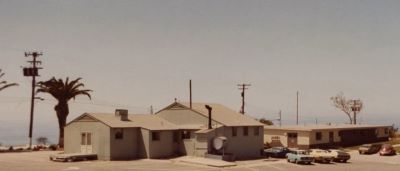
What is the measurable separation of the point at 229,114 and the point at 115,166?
19121mm

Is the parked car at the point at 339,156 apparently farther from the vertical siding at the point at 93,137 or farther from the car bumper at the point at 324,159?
the vertical siding at the point at 93,137

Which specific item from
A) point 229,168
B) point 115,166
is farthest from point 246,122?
point 115,166

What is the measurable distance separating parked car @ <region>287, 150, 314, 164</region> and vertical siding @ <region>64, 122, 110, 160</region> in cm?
1768

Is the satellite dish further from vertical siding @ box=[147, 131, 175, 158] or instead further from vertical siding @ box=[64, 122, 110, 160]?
vertical siding @ box=[64, 122, 110, 160]

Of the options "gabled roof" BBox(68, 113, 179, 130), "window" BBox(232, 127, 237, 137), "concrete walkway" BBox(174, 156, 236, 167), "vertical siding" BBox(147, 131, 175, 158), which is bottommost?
"concrete walkway" BBox(174, 156, 236, 167)

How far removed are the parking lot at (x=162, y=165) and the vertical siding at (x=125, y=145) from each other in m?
2.51

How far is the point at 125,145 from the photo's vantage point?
55.9m

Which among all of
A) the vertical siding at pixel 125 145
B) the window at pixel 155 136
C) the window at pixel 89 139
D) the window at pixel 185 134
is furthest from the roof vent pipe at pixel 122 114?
the window at pixel 185 134

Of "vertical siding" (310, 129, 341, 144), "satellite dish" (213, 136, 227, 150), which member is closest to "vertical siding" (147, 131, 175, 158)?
"satellite dish" (213, 136, 227, 150)

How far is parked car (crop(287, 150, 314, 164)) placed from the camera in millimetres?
52781

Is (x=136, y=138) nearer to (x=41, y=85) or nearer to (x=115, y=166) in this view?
(x=115, y=166)

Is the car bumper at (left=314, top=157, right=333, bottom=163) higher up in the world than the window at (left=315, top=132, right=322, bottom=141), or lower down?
lower down

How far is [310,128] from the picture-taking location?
2844 inches

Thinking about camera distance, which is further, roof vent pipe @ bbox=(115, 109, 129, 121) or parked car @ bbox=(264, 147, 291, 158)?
parked car @ bbox=(264, 147, 291, 158)
